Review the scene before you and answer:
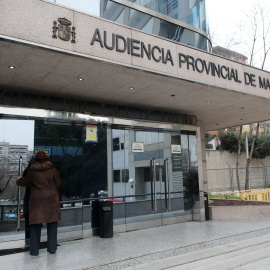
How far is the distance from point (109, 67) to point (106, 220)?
3.45 m

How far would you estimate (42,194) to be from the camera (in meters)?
5.17

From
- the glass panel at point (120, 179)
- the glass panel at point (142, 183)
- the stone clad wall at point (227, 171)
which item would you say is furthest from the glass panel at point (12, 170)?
the stone clad wall at point (227, 171)

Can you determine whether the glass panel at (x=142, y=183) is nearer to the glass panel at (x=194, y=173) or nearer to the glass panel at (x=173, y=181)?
the glass panel at (x=173, y=181)

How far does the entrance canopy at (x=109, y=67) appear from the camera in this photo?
4.61 m

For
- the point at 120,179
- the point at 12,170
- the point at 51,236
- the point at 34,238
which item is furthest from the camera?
the point at 120,179

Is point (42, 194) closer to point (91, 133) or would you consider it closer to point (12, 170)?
point (12, 170)

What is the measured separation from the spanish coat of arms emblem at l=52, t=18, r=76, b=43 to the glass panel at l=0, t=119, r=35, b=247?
2.21 m

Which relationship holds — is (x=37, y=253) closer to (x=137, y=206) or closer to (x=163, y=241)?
(x=163, y=241)

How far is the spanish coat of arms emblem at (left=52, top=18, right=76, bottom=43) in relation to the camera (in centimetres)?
477

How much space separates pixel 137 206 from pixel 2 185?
330 centimetres

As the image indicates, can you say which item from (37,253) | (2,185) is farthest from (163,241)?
(2,185)

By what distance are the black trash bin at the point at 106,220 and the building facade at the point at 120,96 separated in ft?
1.18

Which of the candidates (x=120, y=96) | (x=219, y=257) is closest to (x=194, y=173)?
(x=120, y=96)

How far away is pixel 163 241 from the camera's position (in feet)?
19.6
